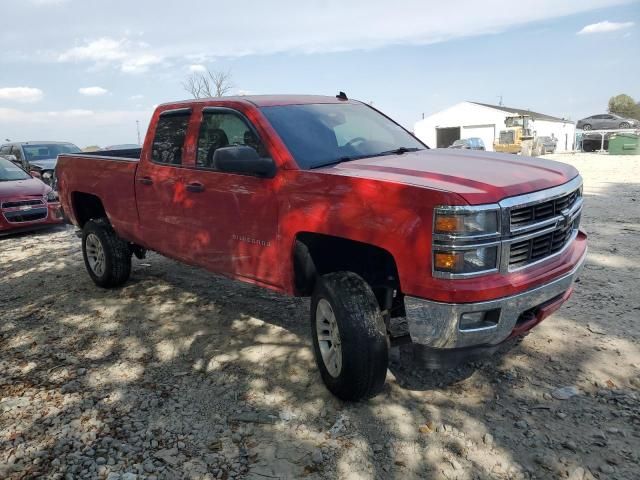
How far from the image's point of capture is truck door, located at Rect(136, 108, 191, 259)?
4398 millimetres

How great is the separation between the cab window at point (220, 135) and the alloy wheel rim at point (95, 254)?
2176 mm

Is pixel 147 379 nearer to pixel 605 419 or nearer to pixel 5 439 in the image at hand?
pixel 5 439

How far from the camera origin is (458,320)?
105 inches

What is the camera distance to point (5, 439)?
9.99 feet

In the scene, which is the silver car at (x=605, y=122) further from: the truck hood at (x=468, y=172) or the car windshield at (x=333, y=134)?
the truck hood at (x=468, y=172)

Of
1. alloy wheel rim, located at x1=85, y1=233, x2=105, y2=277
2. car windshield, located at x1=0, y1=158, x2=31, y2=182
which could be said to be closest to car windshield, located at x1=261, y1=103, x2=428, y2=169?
alloy wheel rim, located at x1=85, y1=233, x2=105, y2=277

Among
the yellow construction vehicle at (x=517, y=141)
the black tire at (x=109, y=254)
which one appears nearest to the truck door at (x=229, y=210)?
the black tire at (x=109, y=254)

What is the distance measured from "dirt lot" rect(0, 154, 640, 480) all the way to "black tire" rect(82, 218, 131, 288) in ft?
1.69

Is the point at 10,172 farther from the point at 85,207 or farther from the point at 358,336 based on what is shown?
the point at 358,336

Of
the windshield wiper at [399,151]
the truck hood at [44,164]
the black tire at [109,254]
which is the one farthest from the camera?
the truck hood at [44,164]

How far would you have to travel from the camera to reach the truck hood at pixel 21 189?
9336mm

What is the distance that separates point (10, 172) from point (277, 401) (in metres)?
9.53

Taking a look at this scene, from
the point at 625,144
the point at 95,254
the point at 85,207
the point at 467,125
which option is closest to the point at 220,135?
the point at 95,254

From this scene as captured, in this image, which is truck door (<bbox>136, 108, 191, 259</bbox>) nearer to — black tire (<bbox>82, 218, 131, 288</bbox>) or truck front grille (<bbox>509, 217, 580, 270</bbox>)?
black tire (<bbox>82, 218, 131, 288</bbox>)
